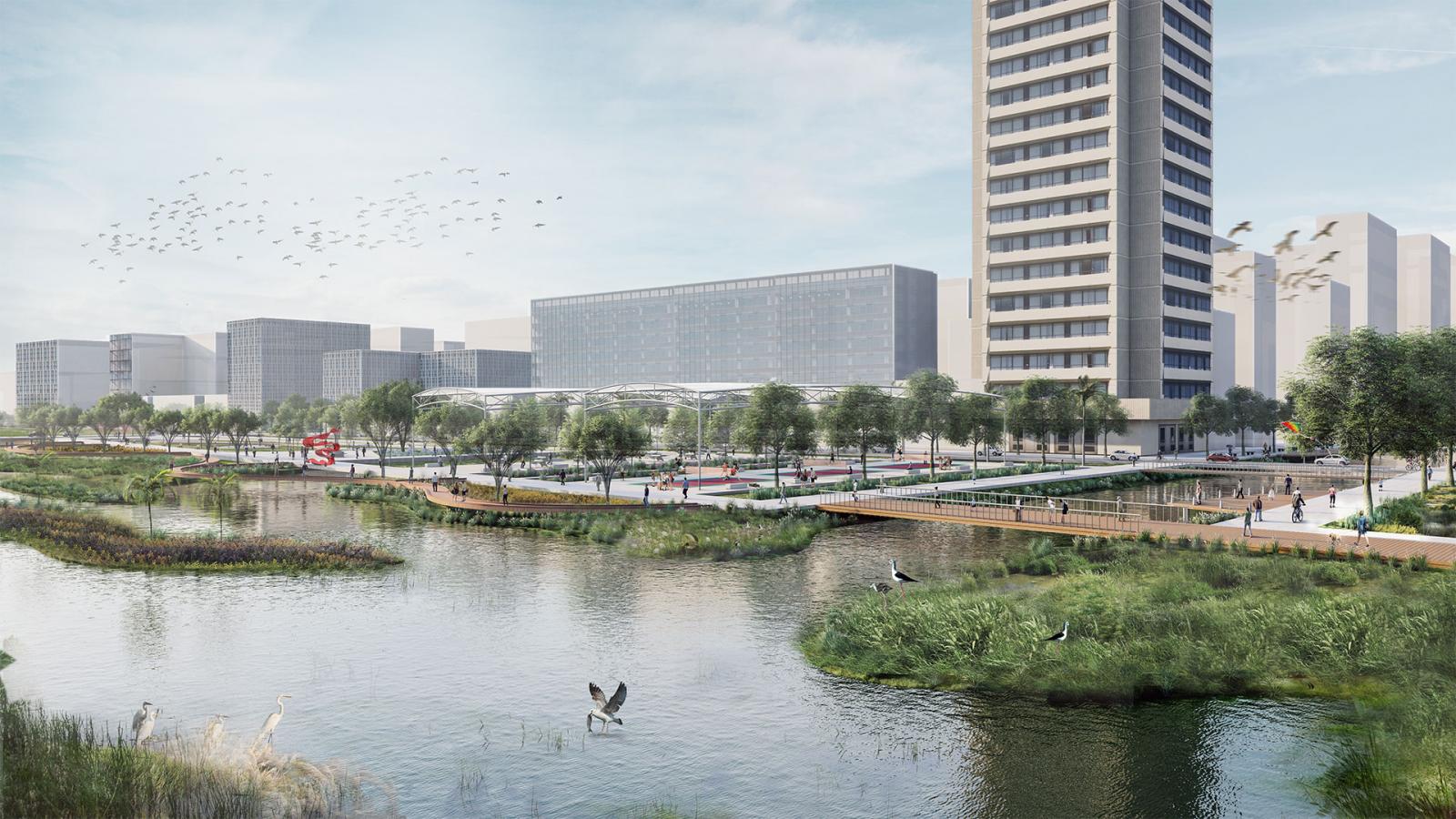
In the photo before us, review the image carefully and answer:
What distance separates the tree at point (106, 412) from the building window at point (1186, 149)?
4566 inches

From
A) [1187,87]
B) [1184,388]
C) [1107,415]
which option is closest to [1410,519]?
[1107,415]

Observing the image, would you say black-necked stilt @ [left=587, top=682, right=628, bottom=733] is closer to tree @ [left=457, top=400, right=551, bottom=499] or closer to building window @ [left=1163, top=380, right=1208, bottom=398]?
tree @ [left=457, top=400, right=551, bottom=499]

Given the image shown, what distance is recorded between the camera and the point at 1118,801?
1509 centimetres

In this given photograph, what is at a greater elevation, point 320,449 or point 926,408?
point 926,408

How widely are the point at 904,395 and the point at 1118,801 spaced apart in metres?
56.3

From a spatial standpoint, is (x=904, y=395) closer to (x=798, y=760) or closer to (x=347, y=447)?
(x=798, y=760)

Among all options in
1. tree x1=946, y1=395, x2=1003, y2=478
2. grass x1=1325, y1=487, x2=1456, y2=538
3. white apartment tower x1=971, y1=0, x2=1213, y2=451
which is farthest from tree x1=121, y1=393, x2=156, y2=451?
grass x1=1325, y1=487, x2=1456, y2=538

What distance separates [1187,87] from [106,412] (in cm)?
12299

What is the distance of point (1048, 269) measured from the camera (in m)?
98.8

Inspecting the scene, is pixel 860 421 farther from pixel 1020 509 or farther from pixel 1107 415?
pixel 1107 415

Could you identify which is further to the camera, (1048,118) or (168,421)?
(1048,118)

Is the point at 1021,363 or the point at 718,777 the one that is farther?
the point at 1021,363

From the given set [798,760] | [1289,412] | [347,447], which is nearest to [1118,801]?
[798,760]

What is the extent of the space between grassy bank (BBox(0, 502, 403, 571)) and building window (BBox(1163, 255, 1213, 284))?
87426 millimetres
